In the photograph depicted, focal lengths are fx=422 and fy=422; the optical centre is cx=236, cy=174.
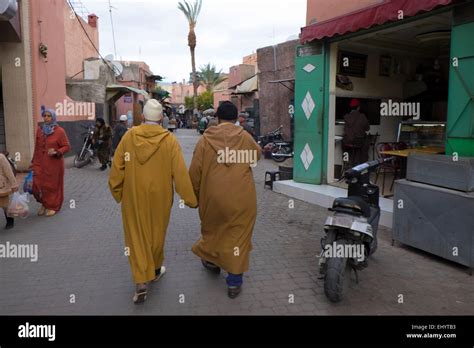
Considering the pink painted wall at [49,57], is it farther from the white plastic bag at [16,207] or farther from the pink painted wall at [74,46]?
the white plastic bag at [16,207]

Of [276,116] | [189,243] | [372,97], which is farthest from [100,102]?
[189,243]

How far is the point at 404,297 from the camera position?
3826 mm

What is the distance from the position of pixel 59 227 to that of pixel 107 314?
122 inches

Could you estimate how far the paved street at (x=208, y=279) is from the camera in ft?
11.9

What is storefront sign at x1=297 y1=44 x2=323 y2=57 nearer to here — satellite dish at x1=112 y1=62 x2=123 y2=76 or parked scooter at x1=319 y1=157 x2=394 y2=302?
parked scooter at x1=319 y1=157 x2=394 y2=302

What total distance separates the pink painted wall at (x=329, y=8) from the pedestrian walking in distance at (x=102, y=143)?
6891mm

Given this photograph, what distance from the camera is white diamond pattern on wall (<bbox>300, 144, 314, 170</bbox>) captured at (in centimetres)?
813

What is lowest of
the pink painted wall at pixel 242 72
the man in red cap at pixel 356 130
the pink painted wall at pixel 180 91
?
the man in red cap at pixel 356 130

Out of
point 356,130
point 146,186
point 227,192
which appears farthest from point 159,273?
point 356,130

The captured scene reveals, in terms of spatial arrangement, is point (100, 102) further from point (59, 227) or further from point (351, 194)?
point (351, 194)

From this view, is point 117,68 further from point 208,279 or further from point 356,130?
point 208,279

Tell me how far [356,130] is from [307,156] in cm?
118

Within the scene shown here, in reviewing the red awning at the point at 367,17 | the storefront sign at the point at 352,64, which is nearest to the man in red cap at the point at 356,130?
the storefront sign at the point at 352,64

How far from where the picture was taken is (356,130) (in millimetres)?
8445
